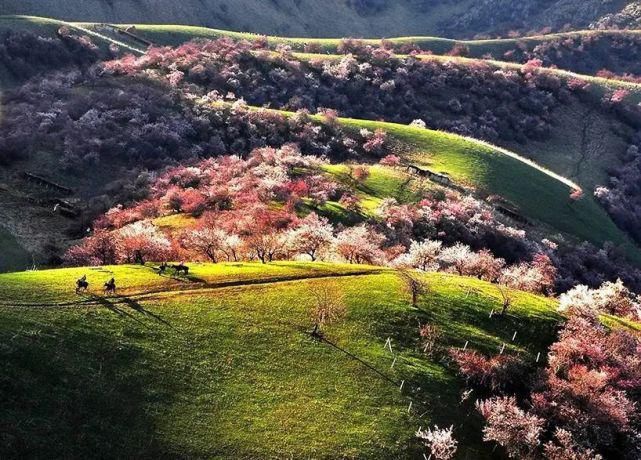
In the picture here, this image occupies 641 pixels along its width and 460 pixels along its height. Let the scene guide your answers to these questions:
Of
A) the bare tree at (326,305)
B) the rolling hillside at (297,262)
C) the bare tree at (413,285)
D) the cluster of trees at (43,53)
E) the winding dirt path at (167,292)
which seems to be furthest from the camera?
the cluster of trees at (43,53)

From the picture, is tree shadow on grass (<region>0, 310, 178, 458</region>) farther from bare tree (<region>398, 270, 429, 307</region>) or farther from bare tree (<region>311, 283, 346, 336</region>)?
bare tree (<region>398, 270, 429, 307</region>)

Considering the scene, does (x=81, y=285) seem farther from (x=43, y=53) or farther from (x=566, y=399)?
(x=43, y=53)

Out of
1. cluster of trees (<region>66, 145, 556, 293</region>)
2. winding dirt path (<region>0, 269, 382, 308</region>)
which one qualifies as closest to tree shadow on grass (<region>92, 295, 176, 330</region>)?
winding dirt path (<region>0, 269, 382, 308</region>)

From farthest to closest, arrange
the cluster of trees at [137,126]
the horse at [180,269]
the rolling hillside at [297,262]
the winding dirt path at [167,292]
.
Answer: the cluster of trees at [137,126], the horse at [180,269], the winding dirt path at [167,292], the rolling hillside at [297,262]

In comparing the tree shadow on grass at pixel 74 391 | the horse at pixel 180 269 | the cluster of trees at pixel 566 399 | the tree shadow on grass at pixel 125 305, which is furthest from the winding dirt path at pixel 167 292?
the cluster of trees at pixel 566 399

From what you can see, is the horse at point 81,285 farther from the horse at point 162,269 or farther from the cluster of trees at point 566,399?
the cluster of trees at point 566,399

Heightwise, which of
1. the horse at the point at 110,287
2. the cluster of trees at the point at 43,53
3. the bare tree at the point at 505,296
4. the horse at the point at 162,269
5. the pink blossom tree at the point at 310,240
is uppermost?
the cluster of trees at the point at 43,53

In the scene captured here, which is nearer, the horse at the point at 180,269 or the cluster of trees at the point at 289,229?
the horse at the point at 180,269
